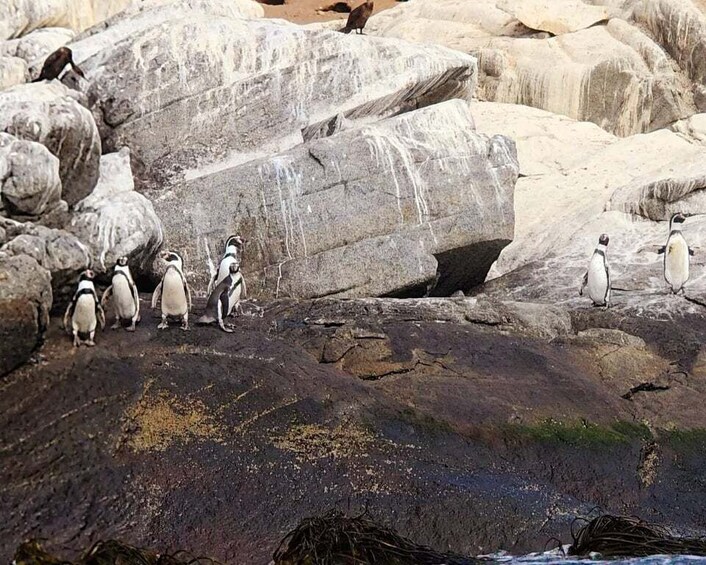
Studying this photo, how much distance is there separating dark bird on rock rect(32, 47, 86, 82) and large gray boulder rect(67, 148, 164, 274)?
4.01 ft

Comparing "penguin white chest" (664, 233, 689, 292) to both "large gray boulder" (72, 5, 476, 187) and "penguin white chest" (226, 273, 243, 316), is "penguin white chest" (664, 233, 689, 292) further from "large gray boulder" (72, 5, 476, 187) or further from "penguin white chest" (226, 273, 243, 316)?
"penguin white chest" (226, 273, 243, 316)

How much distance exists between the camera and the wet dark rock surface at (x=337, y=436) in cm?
652

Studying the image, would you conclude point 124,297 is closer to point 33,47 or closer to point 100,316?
point 100,316

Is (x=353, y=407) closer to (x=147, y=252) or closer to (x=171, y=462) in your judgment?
(x=171, y=462)

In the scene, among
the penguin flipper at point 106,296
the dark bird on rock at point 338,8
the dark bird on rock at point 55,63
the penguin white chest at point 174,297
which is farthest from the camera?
the dark bird on rock at point 338,8

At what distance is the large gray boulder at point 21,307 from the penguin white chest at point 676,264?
628 centimetres

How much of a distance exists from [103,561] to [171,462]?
3.43ft

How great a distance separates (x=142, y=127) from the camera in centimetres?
1221

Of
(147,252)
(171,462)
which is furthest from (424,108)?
(171,462)

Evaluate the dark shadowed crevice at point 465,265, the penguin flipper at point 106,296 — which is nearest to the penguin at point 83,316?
the penguin flipper at point 106,296

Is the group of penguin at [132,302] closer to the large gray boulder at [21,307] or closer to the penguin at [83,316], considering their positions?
the penguin at [83,316]

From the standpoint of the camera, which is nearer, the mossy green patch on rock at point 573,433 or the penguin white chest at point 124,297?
the mossy green patch on rock at point 573,433

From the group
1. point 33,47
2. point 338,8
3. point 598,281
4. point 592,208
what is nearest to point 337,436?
point 598,281

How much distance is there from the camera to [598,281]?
10.8 m
